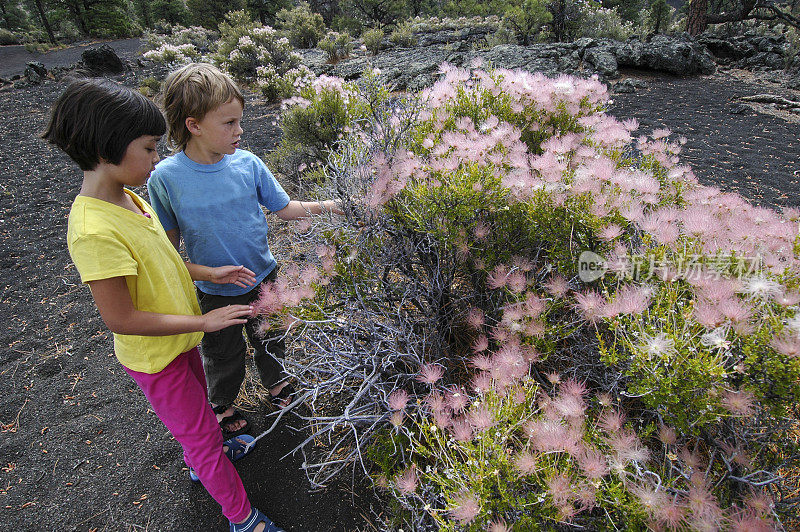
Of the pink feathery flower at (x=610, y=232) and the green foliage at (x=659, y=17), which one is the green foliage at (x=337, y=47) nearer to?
the green foliage at (x=659, y=17)

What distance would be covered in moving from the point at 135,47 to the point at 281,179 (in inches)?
905

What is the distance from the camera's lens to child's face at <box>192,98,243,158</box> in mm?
1682

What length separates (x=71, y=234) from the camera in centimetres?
124

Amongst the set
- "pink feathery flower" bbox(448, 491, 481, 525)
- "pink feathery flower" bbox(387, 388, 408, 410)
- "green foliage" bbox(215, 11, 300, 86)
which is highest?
"green foliage" bbox(215, 11, 300, 86)

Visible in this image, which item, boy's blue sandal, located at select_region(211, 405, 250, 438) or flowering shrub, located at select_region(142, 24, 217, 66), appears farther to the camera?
flowering shrub, located at select_region(142, 24, 217, 66)

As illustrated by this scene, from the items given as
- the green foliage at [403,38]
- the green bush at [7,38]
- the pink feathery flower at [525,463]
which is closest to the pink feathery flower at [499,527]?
the pink feathery flower at [525,463]

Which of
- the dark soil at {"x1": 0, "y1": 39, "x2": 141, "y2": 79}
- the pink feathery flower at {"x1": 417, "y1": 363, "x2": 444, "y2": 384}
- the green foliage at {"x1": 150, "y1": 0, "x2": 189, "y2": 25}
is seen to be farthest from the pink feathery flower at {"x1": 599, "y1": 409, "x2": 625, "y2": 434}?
the green foliage at {"x1": 150, "y1": 0, "x2": 189, "y2": 25}

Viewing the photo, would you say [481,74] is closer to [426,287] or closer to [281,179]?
[426,287]

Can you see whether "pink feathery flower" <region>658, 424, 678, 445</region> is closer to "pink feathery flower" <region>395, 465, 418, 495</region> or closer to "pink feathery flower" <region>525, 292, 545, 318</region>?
"pink feathery flower" <region>525, 292, 545, 318</region>

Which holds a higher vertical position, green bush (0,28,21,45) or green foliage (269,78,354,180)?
green bush (0,28,21,45)

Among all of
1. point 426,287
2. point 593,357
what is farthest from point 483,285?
point 593,357

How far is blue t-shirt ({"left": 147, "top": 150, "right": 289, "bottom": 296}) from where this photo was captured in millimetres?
1761

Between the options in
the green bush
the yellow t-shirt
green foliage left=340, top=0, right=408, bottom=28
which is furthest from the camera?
the green bush

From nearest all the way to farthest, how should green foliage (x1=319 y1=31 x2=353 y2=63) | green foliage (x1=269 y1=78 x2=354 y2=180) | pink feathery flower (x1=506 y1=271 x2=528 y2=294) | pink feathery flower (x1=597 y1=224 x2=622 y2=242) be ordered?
1. pink feathery flower (x1=597 y1=224 x2=622 y2=242)
2. pink feathery flower (x1=506 y1=271 x2=528 y2=294)
3. green foliage (x1=269 y1=78 x2=354 y2=180)
4. green foliage (x1=319 y1=31 x2=353 y2=63)
